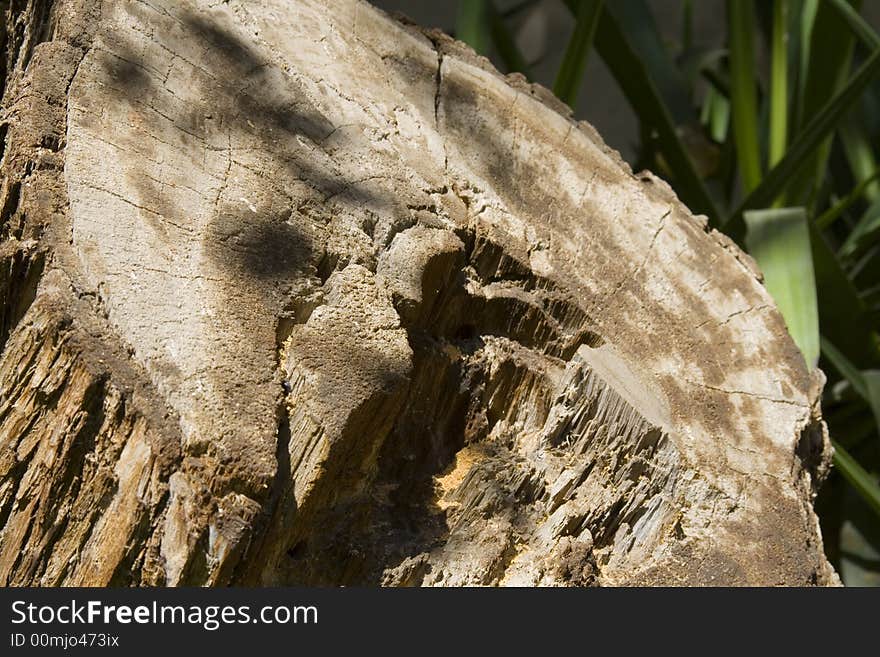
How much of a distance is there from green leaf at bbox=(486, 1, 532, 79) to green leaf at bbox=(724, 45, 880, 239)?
21.5 inches

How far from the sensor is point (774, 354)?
3.69ft

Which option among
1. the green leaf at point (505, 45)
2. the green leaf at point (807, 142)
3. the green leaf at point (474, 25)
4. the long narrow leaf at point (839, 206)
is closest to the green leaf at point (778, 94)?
the long narrow leaf at point (839, 206)

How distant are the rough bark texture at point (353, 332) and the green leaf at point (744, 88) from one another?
0.80 m

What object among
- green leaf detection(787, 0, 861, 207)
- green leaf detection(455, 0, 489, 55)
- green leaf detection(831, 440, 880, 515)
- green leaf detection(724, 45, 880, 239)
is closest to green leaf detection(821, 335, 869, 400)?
green leaf detection(831, 440, 880, 515)

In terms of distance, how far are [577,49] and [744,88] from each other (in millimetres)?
435

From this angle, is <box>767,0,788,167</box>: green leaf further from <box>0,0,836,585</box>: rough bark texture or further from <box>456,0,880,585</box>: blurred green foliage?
<box>0,0,836,585</box>: rough bark texture

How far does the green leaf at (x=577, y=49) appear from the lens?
1.62m

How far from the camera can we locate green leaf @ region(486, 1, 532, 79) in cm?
203

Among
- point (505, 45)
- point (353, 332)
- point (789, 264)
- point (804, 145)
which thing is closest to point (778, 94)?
point (804, 145)

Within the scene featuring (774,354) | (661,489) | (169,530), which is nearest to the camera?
(169,530)

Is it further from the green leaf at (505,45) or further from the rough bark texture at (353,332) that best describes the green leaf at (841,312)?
the green leaf at (505,45)

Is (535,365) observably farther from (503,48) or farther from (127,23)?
(503,48)

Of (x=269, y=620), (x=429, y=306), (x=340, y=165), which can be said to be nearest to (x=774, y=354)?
(x=429, y=306)

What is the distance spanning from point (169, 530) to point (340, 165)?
16.2 inches
